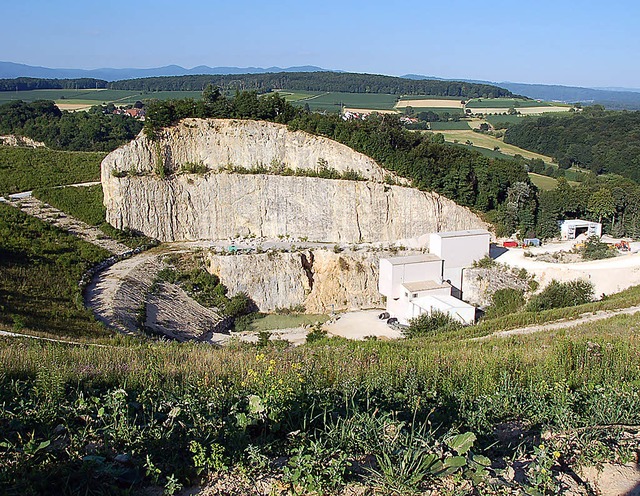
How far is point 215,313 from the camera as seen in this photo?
92.7ft

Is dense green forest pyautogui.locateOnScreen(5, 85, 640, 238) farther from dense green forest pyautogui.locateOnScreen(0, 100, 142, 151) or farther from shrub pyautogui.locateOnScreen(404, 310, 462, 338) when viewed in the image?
dense green forest pyautogui.locateOnScreen(0, 100, 142, 151)

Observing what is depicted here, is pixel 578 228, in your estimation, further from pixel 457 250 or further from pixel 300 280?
pixel 300 280

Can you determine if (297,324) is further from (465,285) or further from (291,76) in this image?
(291,76)

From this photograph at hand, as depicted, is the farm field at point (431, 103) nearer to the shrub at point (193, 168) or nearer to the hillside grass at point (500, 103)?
the hillside grass at point (500, 103)

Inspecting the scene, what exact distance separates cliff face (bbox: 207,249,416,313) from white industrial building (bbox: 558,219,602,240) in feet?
40.2

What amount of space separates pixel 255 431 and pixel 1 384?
131 inches

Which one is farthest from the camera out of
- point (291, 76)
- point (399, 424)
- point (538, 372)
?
point (291, 76)

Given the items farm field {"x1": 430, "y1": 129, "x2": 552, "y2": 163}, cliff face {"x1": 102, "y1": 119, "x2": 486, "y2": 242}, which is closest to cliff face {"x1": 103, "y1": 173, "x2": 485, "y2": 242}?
cliff face {"x1": 102, "y1": 119, "x2": 486, "y2": 242}

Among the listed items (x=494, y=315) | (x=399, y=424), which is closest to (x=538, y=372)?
(x=399, y=424)

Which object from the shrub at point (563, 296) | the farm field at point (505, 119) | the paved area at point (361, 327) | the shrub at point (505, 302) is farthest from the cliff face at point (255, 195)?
the farm field at point (505, 119)

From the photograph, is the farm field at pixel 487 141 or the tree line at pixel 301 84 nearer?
the farm field at pixel 487 141

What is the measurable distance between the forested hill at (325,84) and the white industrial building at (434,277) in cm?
8175

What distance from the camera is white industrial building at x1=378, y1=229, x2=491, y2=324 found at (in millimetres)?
25328

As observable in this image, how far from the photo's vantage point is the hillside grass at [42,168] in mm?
37625
